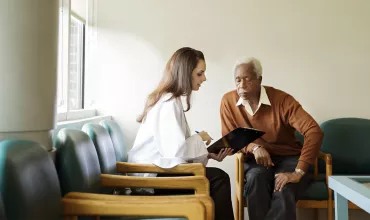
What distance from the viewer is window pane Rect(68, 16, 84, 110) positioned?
3135 mm

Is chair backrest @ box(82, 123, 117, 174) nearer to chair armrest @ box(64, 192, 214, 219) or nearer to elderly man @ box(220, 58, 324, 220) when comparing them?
chair armrest @ box(64, 192, 214, 219)

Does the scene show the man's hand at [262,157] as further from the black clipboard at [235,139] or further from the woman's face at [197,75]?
the woman's face at [197,75]

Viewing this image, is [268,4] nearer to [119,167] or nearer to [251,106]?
[251,106]

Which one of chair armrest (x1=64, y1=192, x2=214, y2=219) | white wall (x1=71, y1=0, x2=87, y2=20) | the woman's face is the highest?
white wall (x1=71, y1=0, x2=87, y2=20)

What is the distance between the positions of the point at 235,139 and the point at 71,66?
150 centimetres

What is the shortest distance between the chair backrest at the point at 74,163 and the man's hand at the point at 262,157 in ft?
4.10

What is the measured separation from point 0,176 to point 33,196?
0.40 ft

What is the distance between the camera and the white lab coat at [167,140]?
2109 mm

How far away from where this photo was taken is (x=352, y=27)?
11.1ft

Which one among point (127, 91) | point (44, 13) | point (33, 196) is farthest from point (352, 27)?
point (33, 196)

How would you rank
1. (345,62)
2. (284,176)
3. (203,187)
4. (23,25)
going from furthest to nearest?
(345,62), (284,176), (203,187), (23,25)

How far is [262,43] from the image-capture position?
339cm

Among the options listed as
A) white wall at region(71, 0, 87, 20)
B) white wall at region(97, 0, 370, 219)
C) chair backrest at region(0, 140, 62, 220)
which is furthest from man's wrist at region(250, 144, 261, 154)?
white wall at region(71, 0, 87, 20)

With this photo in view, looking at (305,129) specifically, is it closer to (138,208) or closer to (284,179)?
(284,179)
